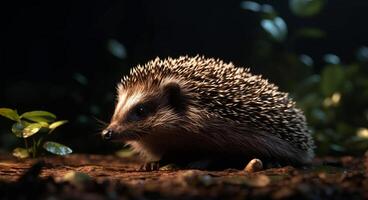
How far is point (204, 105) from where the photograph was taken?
17.1 feet

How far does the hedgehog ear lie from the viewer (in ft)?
17.3

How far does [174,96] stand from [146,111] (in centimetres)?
33

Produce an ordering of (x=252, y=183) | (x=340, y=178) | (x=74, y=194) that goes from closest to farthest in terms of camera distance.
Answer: (x=74, y=194)
(x=252, y=183)
(x=340, y=178)

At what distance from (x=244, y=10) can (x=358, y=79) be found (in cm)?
262

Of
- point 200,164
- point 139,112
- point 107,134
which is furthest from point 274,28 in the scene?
point 107,134

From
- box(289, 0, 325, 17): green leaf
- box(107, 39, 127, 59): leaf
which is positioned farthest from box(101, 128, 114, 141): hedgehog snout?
box(289, 0, 325, 17): green leaf

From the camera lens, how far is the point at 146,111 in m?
5.26

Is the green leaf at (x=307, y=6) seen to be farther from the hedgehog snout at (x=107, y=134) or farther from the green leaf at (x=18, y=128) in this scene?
the green leaf at (x=18, y=128)

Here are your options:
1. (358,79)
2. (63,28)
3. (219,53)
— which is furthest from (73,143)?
(358,79)

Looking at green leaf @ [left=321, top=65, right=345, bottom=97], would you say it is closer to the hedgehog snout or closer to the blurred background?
the blurred background

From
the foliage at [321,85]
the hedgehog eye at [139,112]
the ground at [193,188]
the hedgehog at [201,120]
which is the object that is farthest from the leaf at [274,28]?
the ground at [193,188]

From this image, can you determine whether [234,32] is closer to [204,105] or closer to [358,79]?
[358,79]

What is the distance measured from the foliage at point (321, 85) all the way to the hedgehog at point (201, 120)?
2716 mm

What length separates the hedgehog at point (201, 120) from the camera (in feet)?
16.9
